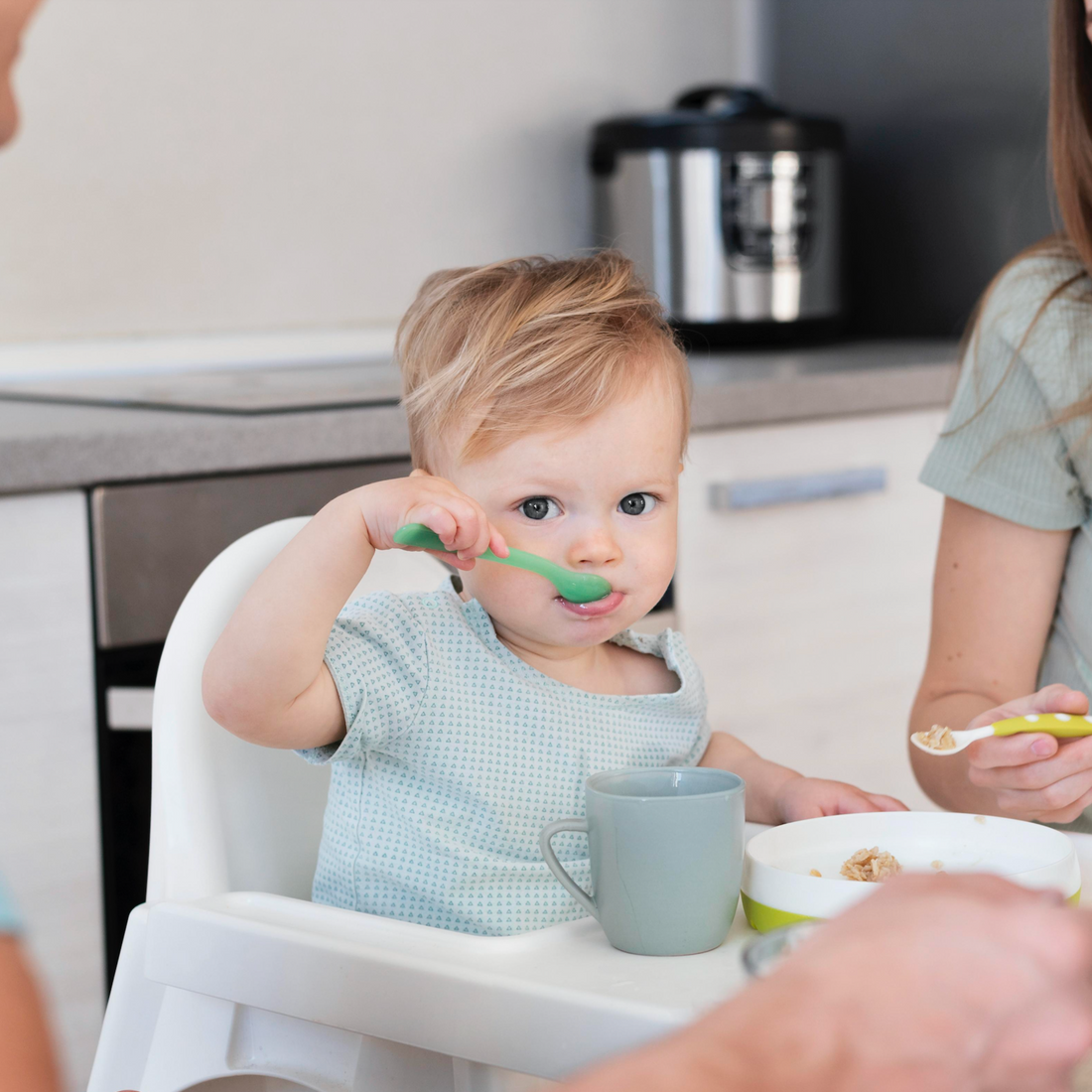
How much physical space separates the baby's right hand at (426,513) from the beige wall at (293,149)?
53.0 inches

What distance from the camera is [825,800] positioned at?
2.83 ft

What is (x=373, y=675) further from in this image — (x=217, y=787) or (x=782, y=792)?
(x=782, y=792)

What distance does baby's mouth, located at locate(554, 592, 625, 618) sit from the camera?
83 cm

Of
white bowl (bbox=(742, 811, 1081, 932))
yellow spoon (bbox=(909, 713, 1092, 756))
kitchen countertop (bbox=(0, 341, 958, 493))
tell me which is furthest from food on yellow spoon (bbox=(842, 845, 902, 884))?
kitchen countertop (bbox=(0, 341, 958, 493))

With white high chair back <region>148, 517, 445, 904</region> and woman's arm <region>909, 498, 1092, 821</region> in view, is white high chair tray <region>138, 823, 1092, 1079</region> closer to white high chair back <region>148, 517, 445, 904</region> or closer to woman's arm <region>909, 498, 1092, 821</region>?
white high chair back <region>148, 517, 445, 904</region>

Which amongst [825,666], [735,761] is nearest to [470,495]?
[735,761]

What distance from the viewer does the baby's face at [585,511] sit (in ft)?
2.68

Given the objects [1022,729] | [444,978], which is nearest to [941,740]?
[1022,729]

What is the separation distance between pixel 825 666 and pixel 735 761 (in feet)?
3.36

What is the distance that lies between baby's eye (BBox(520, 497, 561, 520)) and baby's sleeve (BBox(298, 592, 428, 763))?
0.09 meters

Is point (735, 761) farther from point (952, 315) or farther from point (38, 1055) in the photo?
point (952, 315)

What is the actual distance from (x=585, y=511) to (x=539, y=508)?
0.03 m

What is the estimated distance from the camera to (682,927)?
25.5 inches

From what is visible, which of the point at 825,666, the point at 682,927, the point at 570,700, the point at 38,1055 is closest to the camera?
the point at 38,1055
